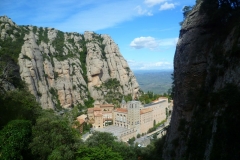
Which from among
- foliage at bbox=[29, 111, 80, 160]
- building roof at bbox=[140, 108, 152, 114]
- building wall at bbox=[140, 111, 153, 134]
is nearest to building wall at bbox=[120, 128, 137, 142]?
building wall at bbox=[140, 111, 153, 134]

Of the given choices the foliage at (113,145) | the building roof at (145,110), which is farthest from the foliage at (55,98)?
the foliage at (113,145)

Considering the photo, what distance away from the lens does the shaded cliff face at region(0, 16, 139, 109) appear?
7744cm

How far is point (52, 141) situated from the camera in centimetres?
1975

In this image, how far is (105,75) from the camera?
10956cm

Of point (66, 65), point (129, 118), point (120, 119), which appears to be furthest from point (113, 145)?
point (66, 65)

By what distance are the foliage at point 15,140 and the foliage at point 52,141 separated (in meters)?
0.74

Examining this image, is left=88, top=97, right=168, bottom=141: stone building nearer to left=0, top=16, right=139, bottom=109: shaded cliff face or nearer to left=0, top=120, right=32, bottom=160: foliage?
left=0, top=16, right=139, bottom=109: shaded cliff face

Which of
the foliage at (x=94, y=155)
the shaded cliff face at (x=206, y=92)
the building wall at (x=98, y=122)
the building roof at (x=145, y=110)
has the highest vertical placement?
the shaded cliff face at (x=206, y=92)

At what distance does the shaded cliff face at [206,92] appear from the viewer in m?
12.5

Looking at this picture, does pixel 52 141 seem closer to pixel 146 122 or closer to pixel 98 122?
pixel 98 122

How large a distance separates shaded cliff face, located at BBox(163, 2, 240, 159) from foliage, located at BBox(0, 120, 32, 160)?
13658 mm

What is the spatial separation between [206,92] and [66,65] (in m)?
83.9

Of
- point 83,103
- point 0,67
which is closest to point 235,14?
point 0,67

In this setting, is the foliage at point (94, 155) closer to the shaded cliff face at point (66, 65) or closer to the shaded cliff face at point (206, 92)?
the shaded cliff face at point (206, 92)
